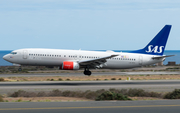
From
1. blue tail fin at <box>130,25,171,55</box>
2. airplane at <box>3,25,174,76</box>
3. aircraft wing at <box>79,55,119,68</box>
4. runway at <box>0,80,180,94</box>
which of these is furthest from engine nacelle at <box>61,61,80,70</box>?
blue tail fin at <box>130,25,171,55</box>

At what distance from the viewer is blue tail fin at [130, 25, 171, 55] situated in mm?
43031

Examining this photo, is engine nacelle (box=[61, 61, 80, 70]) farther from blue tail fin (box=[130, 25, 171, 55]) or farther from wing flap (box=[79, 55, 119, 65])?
blue tail fin (box=[130, 25, 171, 55])

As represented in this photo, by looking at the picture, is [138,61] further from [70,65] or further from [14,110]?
[14,110]

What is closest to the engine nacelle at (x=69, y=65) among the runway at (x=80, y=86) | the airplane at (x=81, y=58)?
the airplane at (x=81, y=58)

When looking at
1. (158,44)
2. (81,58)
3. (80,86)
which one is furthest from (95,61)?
(158,44)

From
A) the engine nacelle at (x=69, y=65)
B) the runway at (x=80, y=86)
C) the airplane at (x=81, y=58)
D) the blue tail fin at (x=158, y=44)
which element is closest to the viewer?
the runway at (x=80, y=86)

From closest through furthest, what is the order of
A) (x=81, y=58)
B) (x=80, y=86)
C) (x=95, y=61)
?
(x=80, y=86) < (x=95, y=61) < (x=81, y=58)

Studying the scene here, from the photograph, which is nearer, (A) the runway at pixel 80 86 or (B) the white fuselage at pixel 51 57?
(A) the runway at pixel 80 86

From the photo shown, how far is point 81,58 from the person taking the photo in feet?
129

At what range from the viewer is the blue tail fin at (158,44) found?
4303cm

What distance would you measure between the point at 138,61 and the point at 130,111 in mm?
29308

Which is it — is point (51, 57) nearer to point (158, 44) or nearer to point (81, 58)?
point (81, 58)

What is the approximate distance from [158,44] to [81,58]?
12.9 meters

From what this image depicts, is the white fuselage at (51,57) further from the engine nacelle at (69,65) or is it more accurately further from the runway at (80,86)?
the runway at (80,86)
